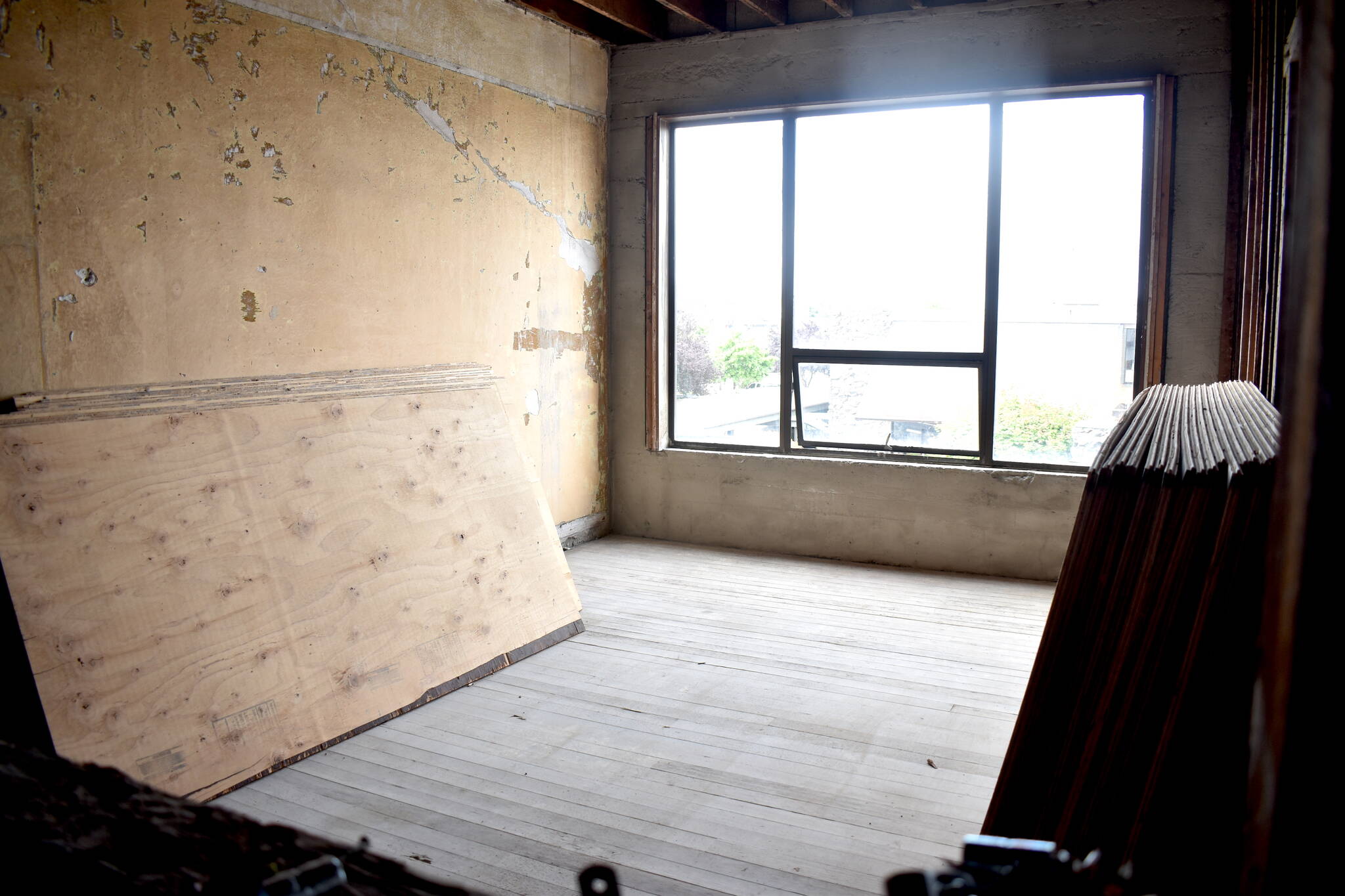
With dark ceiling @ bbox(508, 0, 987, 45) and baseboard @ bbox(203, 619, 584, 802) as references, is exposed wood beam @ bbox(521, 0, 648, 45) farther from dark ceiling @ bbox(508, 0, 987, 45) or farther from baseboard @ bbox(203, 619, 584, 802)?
baseboard @ bbox(203, 619, 584, 802)

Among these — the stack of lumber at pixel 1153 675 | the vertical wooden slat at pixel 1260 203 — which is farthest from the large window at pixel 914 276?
the stack of lumber at pixel 1153 675

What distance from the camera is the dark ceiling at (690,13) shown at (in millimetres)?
5398

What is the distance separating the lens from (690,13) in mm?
5488

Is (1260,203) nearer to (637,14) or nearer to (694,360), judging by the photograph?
(694,360)

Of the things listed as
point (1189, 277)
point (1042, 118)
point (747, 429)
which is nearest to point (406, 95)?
point (747, 429)

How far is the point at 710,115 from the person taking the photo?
235 inches

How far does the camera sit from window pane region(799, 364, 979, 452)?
552cm

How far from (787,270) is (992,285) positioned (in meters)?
1.22

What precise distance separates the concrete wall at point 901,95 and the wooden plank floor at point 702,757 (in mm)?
842

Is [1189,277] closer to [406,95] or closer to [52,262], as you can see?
[406,95]

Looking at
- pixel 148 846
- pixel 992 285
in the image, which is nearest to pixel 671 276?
pixel 992 285

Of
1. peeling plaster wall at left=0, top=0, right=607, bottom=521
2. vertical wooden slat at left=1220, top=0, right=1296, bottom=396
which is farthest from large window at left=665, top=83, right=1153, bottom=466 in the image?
peeling plaster wall at left=0, top=0, right=607, bottom=521

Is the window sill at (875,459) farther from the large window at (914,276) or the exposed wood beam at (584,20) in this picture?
the exposed wood beam at (584,20)

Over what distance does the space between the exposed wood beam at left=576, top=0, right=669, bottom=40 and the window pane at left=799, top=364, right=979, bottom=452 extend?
229 cm
